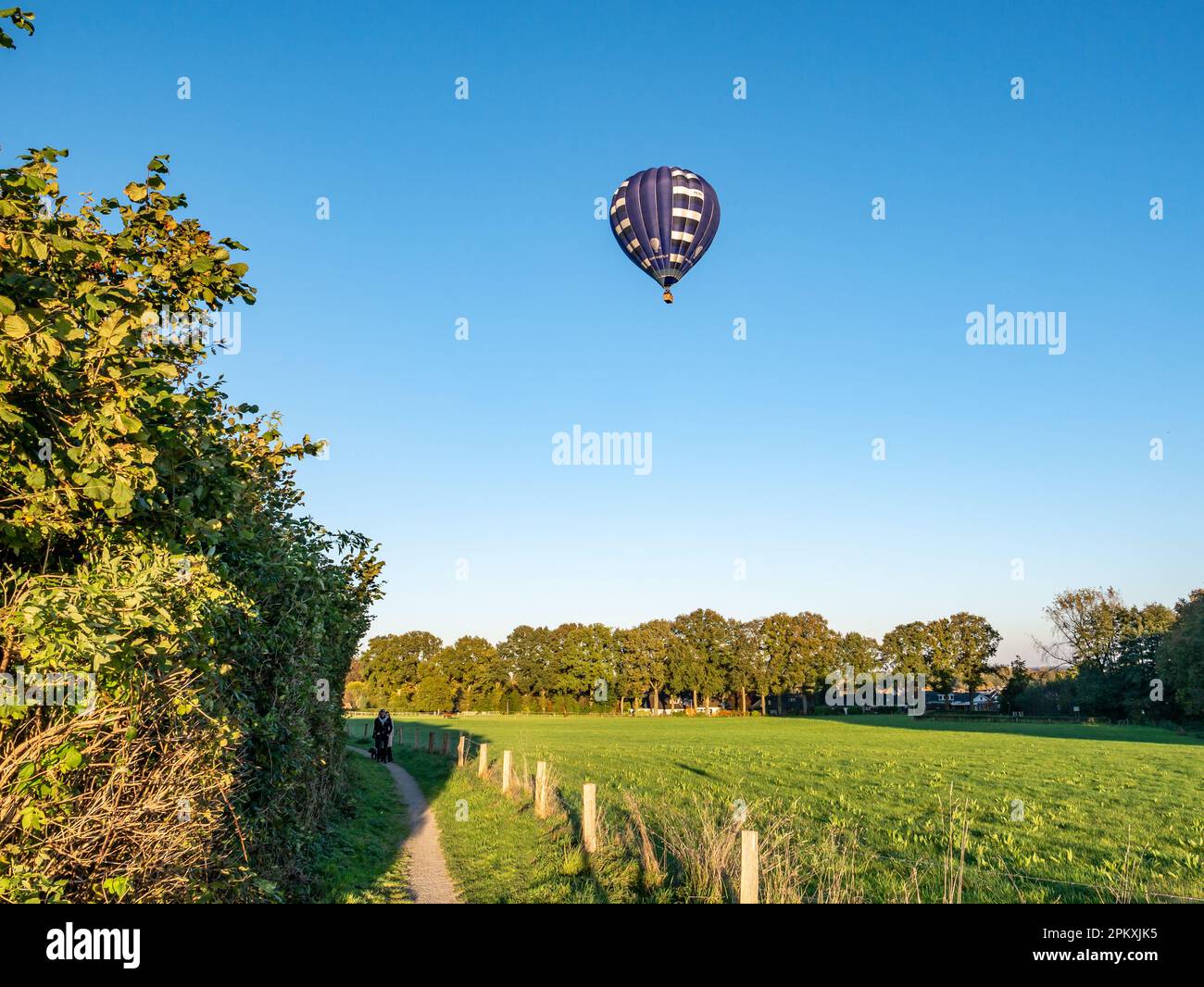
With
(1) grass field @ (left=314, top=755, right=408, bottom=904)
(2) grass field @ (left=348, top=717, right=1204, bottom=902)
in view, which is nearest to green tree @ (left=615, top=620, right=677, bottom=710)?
(2) grass field @ (left=348, top=717, right=1204, bottom=902)

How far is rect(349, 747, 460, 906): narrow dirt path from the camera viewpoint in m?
9.80

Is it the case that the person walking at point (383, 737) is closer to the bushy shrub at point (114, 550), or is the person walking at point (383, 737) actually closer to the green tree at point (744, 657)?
the bushy shrub at point (114, 550)

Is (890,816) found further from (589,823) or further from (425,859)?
(425,859)

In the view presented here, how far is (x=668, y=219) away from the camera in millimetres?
24375

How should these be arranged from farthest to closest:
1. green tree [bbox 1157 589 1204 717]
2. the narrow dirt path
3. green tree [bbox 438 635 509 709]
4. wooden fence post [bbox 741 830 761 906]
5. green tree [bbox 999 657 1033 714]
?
green tree [bbox 438 635 509 709]
green tree [bbox 999 657 1033 714]
green tree [bbox 1157 589 1204 717]
the narrow dirt path
wooden fence post [bbox 741 830 761 906]

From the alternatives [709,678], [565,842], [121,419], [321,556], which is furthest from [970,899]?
[709,678]

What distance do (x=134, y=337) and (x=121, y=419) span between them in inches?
22.6

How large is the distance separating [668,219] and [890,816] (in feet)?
57.2

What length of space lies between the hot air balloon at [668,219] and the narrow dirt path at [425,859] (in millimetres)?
16306

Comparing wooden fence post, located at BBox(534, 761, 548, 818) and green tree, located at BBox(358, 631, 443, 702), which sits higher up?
wooden fence post, located at BBox(534, 761, 548, 818)

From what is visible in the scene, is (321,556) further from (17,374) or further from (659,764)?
(659,764)

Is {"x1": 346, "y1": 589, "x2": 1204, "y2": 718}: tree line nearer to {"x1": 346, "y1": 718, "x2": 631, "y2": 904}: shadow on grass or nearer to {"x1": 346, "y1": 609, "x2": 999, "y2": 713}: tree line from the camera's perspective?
{"x1": 346, "y1": 609, "x2": 999, "y2": 713}: tree line

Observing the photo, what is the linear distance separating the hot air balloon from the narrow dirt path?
1631 cm
